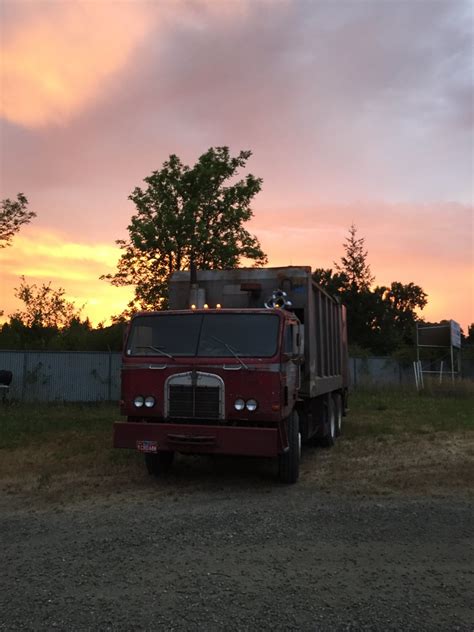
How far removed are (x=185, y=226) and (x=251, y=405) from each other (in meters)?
13.3

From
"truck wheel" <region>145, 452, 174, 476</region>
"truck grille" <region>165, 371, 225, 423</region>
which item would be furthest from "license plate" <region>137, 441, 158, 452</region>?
"truck wheel" <region>145, 452, 174, 476</region>

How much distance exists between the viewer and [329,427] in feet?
36.0

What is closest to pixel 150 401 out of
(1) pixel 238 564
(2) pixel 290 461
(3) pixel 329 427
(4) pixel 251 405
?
(4) pixel 251 405

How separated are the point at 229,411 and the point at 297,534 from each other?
6.66 feet

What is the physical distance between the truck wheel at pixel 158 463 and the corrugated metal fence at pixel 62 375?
508 inches

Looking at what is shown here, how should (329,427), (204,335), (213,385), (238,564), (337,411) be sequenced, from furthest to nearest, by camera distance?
(337,411) < (329,427) < (204,335) < (213,385) < (238,564)

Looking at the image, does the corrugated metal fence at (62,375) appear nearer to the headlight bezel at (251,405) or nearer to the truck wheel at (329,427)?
the truck wheel at (329,427)

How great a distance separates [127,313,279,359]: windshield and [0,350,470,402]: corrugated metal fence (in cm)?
1356

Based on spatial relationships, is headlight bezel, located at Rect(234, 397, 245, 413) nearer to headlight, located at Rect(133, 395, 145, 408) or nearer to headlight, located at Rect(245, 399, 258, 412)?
headlight, located at Rect(245, 399, 258, 412)

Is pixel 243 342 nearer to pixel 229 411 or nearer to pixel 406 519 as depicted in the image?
pixel 229 411

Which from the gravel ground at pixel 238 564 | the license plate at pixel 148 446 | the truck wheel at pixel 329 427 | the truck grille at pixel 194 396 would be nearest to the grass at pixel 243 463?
the truck wheel at pixel 329 427

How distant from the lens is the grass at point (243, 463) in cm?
749

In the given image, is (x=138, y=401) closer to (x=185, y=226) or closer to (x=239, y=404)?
(x=239, y=404)

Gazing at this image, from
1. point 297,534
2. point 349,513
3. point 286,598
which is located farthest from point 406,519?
point 286,598
